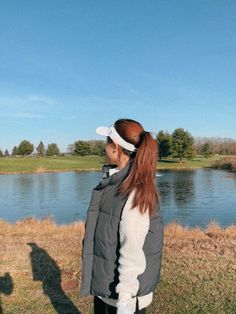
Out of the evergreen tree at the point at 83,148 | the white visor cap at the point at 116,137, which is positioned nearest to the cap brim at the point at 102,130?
the white visor cap at the point at 116,137

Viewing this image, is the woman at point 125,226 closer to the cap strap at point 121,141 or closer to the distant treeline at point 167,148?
the cap strap at point 121,141

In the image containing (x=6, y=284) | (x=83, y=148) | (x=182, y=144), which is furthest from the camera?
(x=83, y=148)

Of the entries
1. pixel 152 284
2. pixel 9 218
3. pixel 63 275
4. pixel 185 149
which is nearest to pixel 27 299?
pixel 63 275

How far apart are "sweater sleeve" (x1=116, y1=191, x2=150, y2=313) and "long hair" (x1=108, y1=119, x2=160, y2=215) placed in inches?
2.2

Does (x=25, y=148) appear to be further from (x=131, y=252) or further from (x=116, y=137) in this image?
(x=131, y=252)

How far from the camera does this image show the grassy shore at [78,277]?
4.40m

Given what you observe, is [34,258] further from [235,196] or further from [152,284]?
[235,196]

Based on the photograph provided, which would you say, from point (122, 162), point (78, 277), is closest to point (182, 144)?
point (78, 277)

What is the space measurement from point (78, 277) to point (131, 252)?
137 inches

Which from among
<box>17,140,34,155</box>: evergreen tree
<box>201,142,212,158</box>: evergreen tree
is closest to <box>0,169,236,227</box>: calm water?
<box>201,142,212,158</box>: evergreen tree

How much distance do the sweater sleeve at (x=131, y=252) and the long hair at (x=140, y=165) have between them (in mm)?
56

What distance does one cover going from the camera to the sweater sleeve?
7.02ft

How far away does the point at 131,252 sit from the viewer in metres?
2.16

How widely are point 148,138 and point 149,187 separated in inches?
11.3
